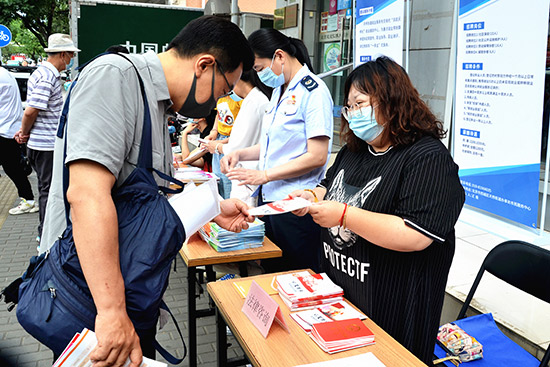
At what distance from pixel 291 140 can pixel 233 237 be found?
71cm

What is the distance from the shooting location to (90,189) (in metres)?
1.14

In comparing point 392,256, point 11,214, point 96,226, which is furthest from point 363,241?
point 11,214

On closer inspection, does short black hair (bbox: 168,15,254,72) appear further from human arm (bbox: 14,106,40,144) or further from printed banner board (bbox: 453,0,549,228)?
human arm (bbox: 14,106,40,144)

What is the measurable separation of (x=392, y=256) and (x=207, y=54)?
101cm

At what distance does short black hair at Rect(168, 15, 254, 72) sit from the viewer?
1394 millimetres

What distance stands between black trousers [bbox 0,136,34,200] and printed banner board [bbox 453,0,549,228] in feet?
18.0

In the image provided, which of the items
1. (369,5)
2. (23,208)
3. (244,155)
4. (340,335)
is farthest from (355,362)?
(23,208)

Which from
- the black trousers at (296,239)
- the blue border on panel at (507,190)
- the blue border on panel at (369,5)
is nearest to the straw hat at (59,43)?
the blue border on panel at (369,5)

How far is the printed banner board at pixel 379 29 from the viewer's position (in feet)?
13.1

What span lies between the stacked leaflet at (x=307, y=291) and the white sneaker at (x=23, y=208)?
560 cm

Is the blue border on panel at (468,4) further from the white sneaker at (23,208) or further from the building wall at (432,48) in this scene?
the white sneaker at (23,208)

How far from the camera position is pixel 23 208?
251 inches

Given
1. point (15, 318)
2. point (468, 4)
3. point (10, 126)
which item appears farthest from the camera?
point (10, 126)

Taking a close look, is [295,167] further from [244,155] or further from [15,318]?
[15,318]
